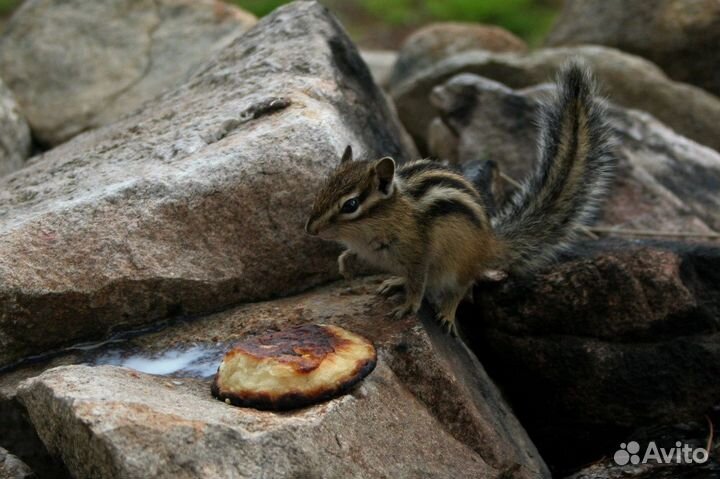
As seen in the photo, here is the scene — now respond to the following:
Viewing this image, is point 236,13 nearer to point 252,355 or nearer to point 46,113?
point 46,113

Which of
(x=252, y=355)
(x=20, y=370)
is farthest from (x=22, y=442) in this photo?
(x=252, y=355)

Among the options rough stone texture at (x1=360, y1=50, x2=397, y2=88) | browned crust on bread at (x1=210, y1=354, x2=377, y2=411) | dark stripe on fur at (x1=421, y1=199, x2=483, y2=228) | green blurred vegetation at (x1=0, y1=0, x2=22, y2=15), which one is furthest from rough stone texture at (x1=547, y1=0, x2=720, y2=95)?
green blurred vegetation at (x1=0, y1=0, x2=22, y2=15)

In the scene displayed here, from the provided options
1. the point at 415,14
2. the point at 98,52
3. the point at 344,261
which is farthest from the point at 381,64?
the point at 344,261

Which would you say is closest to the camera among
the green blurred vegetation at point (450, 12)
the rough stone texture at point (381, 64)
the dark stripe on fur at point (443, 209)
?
the dark stripe on fur at point (443, 209)

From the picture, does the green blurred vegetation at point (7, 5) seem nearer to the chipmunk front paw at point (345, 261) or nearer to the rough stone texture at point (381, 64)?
the rough stone texture at point (381, 64)

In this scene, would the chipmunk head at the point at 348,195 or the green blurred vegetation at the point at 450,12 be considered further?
the green blurred vegetation at the point at 450,12

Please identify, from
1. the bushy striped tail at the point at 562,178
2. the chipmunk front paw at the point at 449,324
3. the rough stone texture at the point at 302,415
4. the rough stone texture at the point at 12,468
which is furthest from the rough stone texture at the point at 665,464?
the rough stone texture at the point at 12,468
